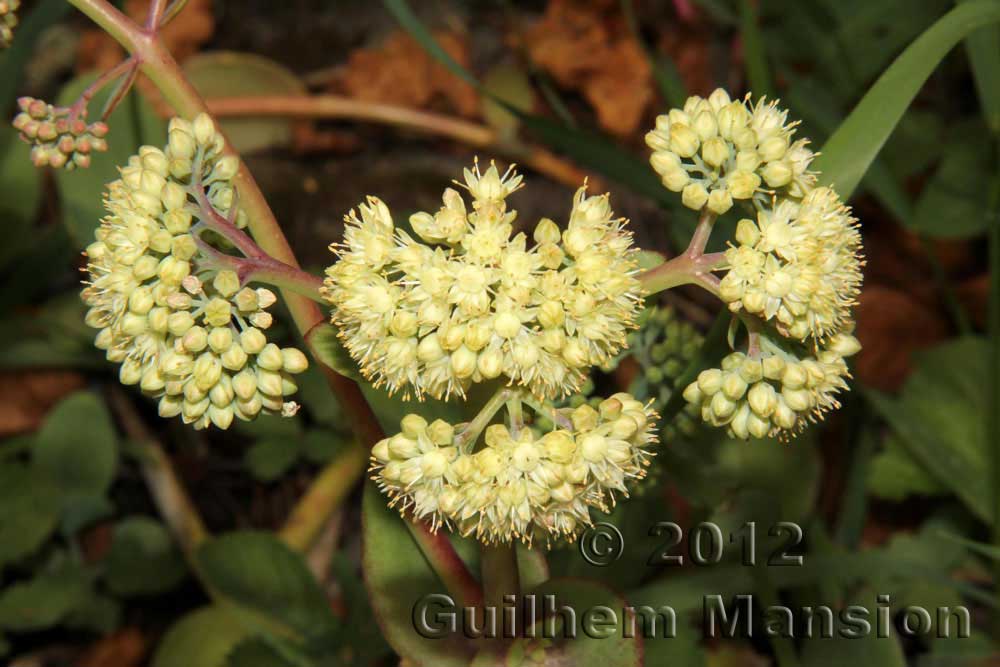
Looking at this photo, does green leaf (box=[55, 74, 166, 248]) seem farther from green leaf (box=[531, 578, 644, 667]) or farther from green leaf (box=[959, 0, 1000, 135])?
green leaf (box=[959, 0, 1000, 135])

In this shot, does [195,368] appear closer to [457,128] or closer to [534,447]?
[534,447]

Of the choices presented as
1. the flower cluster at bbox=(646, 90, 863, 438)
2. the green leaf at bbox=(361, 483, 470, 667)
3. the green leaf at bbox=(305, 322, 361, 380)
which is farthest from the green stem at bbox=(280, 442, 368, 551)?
the flower cluster at bbox=(646, 90, 863, 438)

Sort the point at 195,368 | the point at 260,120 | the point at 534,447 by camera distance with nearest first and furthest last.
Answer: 1. the point at 534,447
2. the point at 195,368
3. the point at 260,120

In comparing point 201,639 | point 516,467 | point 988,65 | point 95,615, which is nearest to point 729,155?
point 516,467

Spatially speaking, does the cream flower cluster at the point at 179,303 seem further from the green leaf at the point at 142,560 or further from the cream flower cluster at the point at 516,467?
the green leaf at the point at 142,560

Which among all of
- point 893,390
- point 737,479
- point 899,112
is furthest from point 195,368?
point 893,390
